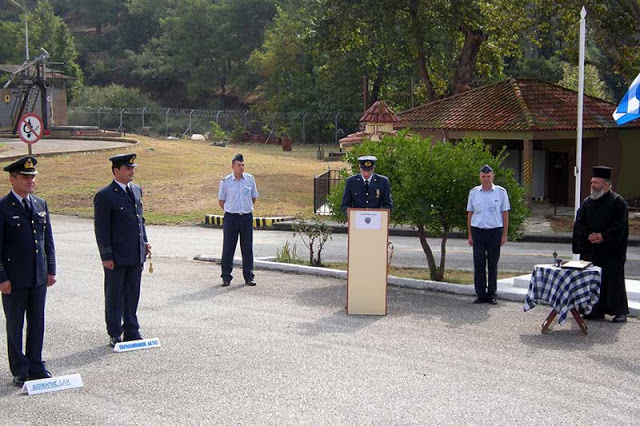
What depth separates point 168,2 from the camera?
9800cm

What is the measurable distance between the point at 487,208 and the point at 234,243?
3.96m

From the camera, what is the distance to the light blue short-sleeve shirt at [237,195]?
13.5 m

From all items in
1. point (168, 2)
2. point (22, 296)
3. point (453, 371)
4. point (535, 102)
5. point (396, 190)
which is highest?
point (168, 2)

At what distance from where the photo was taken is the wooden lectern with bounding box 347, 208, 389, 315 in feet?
36.4

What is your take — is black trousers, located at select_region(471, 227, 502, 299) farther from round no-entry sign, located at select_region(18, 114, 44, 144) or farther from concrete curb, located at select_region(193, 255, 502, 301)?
round no-entry sign, located at select_region(18, 114, 44, 144)

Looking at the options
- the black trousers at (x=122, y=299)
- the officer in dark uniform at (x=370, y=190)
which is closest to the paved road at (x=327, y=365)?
the black trousers at (x=122, y=299)

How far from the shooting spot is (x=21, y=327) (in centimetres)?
796

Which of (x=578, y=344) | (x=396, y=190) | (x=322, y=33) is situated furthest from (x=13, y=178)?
(x=322, y=33)

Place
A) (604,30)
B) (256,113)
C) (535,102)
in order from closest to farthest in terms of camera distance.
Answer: (604,30), (535,102), (256,113)

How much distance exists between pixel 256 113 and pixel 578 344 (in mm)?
64807

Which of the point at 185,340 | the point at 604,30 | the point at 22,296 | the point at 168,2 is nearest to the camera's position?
the point at 22,296

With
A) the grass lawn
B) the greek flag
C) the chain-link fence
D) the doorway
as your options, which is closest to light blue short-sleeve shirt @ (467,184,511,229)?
the greek flag

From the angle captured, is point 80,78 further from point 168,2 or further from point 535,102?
point 535,102

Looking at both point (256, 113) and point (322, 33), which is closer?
point (322, 33)
